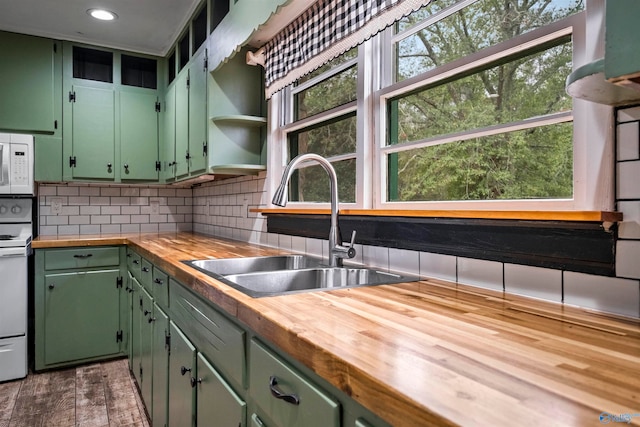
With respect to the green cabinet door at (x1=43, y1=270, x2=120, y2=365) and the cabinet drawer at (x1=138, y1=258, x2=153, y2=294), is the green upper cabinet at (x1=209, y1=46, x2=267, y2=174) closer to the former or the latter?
the cabinet drawer at (x1=138, y1=258, x2=153, y2=294)

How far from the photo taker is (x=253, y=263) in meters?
2.01

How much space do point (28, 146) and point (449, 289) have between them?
3194 mm

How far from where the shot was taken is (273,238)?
2.53 meters

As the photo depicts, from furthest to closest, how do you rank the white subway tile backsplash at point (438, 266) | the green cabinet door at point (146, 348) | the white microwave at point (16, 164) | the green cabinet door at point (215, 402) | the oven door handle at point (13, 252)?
the white microwave at point (16, 164), the oven door handle at point (13, 252), the green cabinet door at point (146, 348), the white subway tile backsplash at point (438, 266), the green cabinet door at point (215, 402)

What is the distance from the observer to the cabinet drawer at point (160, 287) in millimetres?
1888

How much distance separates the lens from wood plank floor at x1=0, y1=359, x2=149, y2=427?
2.32 meters

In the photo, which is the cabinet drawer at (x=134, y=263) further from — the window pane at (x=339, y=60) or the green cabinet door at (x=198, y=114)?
the window pane at (x=339, y=60)

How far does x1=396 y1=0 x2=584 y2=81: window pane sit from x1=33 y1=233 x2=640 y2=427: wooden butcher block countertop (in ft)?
2.69

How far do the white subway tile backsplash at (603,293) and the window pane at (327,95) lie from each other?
1304 millimetres

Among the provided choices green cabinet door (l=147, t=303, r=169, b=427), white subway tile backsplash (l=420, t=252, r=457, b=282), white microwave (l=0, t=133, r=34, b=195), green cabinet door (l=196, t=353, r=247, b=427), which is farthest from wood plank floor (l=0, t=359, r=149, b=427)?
white subway tile backsplash (l=420, t=252, r=457, b=282)

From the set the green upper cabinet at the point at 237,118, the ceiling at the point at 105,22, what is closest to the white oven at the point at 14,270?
the ceiling at the point at 105,22

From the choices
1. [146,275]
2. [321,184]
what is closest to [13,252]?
[146,275]

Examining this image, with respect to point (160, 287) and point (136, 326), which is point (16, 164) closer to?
point (136, 326)

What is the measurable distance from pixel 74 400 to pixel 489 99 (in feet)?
9.16
